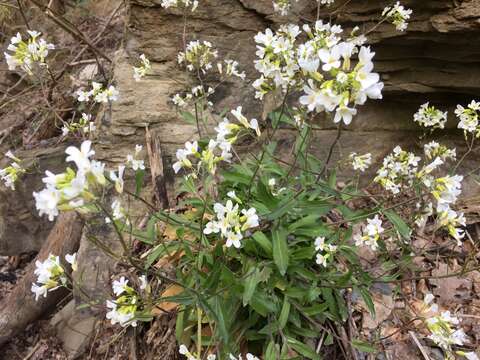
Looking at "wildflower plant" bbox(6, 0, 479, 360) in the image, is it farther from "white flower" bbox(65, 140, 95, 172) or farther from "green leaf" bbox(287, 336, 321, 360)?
"white flower" bbox(65, 140, 95, 172)

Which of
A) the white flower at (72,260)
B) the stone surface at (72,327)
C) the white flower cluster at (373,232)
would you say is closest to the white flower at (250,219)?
the white flower cluster at (373,232)

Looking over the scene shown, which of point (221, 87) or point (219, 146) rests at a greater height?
point (219, 146)

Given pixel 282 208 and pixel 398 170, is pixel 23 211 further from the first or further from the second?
pixel 398 170

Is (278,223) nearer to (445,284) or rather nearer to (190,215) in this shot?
(190,215)

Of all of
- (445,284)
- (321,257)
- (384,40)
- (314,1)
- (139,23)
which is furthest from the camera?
(139,23)

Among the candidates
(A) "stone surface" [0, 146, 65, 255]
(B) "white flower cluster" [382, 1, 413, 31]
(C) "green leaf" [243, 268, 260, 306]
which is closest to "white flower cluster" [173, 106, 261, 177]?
(C) "green leaf" [243, 268, 260, 306]

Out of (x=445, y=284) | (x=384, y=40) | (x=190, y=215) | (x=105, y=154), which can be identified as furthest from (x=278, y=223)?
(x=105, y=154)

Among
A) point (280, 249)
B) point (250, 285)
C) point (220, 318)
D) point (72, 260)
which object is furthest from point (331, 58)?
point (72, 260)
